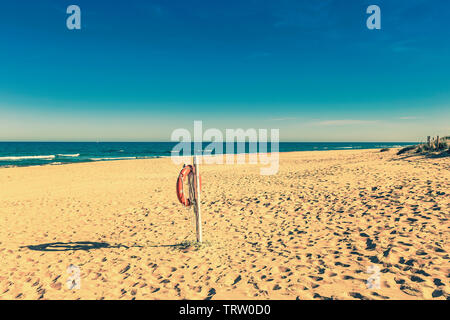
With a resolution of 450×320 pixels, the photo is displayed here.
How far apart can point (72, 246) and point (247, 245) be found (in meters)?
4.45

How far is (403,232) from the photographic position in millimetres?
5020

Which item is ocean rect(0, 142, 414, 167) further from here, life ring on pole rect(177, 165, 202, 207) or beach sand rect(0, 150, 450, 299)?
life ring on pole rect(177, 165, 202, 207)

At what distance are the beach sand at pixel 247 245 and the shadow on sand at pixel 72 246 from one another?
1.1 inches

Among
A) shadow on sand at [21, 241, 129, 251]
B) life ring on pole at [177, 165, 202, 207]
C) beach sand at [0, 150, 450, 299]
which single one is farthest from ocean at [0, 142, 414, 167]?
life ring on pole at [177, 165, 202, 207]

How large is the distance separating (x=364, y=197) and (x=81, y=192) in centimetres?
1314

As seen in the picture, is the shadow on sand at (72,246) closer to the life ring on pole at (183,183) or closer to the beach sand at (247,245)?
the beach sand at (247,245)

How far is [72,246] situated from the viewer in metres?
5.89

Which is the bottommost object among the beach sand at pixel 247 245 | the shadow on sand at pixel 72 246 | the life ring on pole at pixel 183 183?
the shadow on sand at pixel 72 246

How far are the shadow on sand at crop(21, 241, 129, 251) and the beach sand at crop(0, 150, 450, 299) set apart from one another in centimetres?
3

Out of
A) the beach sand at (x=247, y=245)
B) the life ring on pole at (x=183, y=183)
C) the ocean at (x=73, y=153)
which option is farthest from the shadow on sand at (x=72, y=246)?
the ocean at (x=73, y=153)

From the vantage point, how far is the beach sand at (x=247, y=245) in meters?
3.69
